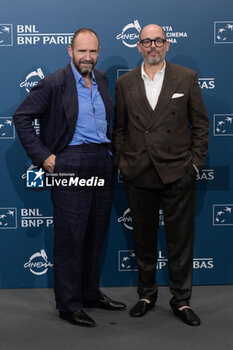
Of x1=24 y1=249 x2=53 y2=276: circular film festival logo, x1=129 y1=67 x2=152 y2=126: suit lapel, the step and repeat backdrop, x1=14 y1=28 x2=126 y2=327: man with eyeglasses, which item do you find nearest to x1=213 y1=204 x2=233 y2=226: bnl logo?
the step and repeat backdrop

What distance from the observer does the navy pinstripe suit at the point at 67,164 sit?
3107 millimetres

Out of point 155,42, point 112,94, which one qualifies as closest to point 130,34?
point 112,94

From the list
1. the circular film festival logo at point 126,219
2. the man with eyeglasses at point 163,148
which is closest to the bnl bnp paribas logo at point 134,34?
the man with eyeglasses at point 163,148

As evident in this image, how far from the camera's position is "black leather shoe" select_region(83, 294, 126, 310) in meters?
3.44

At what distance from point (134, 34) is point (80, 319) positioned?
2.03m

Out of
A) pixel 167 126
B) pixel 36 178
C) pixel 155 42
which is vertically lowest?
pixel 36 178

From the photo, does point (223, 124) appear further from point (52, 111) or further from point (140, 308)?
point (140, 308)

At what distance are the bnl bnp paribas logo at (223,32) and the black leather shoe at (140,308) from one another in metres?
1.95

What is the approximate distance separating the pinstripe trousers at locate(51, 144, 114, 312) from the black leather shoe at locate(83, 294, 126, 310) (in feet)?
0.54

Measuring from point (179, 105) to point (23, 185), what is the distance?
1379 millimetres

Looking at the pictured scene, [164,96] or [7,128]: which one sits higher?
[164,96]

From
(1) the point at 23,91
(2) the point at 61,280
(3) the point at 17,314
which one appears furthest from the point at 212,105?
(3) the point at 17,314

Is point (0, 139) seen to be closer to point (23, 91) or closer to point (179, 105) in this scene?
point (23, 91)

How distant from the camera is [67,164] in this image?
123 inches
